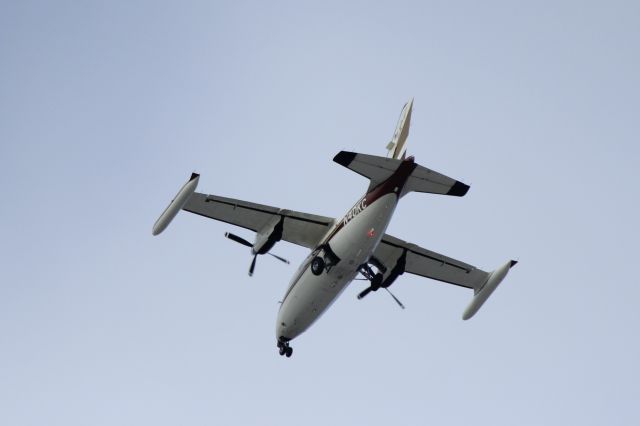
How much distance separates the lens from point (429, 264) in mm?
40844

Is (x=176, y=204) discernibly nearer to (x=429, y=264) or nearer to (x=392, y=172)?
(x=392, y=172)

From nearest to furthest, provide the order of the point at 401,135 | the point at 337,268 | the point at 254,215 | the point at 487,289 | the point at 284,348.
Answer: the point at 337,268 < the point at 401,135 < the point at 254,215 < the point at 284,348 < the point at 487,289

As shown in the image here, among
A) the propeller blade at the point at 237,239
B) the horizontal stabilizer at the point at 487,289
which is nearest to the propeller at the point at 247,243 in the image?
the propeller blade at the point at 237,239

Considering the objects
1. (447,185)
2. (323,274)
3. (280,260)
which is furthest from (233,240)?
(447,185)

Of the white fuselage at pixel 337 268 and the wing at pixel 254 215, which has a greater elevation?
the wing at pixel 254 215

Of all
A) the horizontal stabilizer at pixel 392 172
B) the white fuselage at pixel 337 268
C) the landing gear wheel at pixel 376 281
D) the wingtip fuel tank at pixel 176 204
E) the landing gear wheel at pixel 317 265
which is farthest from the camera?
the landing gear wheel at pixel 376 281

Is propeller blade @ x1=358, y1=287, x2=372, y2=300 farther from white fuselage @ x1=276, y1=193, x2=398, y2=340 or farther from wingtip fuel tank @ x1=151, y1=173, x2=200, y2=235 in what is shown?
wingtip fuel tank @ x1=151, y1=173, x2=200, y2=235

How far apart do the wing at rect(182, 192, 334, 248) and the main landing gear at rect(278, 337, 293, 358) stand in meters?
4.74

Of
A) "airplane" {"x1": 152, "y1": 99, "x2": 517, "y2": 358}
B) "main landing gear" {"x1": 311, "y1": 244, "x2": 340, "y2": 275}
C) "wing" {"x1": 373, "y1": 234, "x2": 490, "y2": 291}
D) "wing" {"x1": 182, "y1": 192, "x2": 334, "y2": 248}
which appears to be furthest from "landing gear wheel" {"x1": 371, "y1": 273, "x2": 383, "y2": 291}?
"main landing gear" {"x1": 311, "y1": 244, "x2": 340, "y2": 275}

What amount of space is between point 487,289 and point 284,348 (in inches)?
381

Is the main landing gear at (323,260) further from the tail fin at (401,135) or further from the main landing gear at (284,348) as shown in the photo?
the main landing gear at (284,348)

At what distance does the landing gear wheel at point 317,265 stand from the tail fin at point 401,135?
5320 mm

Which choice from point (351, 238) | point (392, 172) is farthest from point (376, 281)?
point (392, 172)

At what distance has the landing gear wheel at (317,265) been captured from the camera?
34844 millimetres
